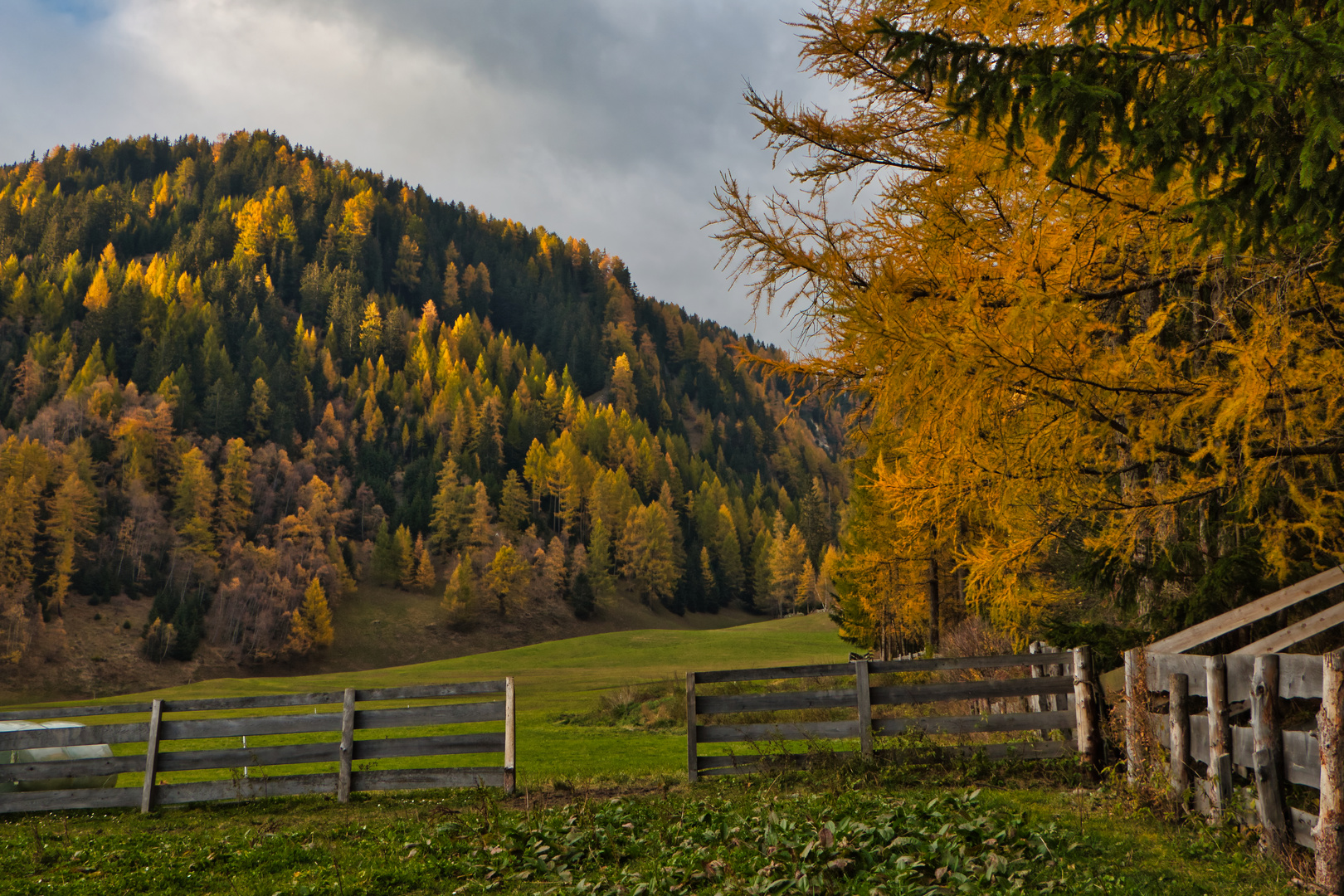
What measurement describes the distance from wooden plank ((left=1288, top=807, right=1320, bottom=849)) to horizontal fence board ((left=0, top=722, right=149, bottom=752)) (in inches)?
470

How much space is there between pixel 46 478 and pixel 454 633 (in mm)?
47039

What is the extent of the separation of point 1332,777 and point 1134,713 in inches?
99.8

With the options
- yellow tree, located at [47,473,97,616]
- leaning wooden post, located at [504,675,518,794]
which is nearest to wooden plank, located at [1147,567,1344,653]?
leaning wooden post, located at [504,675,518,794]

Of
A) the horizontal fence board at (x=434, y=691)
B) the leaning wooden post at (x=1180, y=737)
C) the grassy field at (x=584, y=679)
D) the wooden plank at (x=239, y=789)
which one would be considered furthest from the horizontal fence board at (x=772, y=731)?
the wooden plank at (x=239, y=789)

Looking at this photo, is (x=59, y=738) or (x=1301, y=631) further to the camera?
(x=59, y=738)

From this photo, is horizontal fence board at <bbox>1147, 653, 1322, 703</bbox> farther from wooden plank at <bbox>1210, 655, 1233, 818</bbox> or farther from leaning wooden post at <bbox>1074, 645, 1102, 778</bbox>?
leaning wooden post at <bbox>1074, 645, 1102, 778</bbox>

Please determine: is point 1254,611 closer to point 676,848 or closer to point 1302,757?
point 1302,757

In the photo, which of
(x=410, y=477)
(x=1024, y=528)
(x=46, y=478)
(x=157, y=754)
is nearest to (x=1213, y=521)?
(x=1024, y=528)

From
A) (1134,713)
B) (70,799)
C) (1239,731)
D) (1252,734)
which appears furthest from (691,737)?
(70,799)

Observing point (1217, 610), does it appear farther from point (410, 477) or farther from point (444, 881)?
point (410, 477)

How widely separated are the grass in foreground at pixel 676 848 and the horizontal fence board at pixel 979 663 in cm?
140

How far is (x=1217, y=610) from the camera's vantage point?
7949mm

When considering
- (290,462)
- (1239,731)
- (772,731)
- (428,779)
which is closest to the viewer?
(1239,731)

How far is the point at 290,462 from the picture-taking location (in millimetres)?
119750
